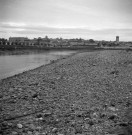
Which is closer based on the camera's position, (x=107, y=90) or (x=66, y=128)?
(x=66, y=128)

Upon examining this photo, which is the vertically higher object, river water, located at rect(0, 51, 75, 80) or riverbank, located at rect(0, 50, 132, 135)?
riverbank, located at rect(0, 50, 132, 135)

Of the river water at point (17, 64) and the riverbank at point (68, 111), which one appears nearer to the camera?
the riverbank at point (68, 111)

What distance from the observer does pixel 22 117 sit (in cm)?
765

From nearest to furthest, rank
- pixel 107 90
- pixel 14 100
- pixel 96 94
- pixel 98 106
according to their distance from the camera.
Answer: pixel 98 106 → pixel 14 100 → pixel 96 94 → pixel 107 90

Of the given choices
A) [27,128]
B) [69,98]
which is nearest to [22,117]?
[27,128]

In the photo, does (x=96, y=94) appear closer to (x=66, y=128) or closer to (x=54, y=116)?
(x=54, y=116)

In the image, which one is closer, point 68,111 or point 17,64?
point 68,111

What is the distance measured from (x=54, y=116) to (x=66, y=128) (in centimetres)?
117

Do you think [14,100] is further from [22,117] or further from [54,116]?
[54,116]

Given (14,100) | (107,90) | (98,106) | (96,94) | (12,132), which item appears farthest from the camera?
(107,90)

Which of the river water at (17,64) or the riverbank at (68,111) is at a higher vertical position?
the riverbank at (68,111)

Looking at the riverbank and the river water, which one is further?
Result: the river water

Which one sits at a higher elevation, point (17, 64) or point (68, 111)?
point (68, 111)

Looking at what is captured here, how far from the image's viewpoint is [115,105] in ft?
28.8
